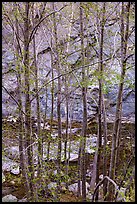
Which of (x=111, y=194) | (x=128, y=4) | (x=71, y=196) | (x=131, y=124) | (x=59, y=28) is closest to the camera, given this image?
(x=128, y=4)

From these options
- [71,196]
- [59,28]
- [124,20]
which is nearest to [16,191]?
[71,196]

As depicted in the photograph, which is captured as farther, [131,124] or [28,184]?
[131,124]

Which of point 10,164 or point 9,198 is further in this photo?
point 9,198

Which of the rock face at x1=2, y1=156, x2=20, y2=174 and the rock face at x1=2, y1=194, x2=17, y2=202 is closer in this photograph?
the rock face at x1=2, y1=156, x2=20, y2=174

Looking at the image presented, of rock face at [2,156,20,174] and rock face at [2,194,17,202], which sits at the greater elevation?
rock face at [2,156,20,174]

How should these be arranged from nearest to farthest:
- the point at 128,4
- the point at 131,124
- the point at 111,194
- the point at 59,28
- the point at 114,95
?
the point at 128,4 → the point at 111,194 → the point at 59,28 → the point at 131,124 → the point at 114,95

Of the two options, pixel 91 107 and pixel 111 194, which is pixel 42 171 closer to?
pixel 111 194

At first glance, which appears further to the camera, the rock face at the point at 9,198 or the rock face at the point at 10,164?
the rock face at the point at 9,198

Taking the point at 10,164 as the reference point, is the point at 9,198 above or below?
below

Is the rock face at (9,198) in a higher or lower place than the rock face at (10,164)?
lower

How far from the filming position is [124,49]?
3332 millimetres

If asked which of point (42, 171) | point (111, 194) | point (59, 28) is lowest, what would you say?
point (111, 194)

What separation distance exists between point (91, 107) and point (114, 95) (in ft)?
3.19

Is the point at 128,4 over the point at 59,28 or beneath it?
beneath
